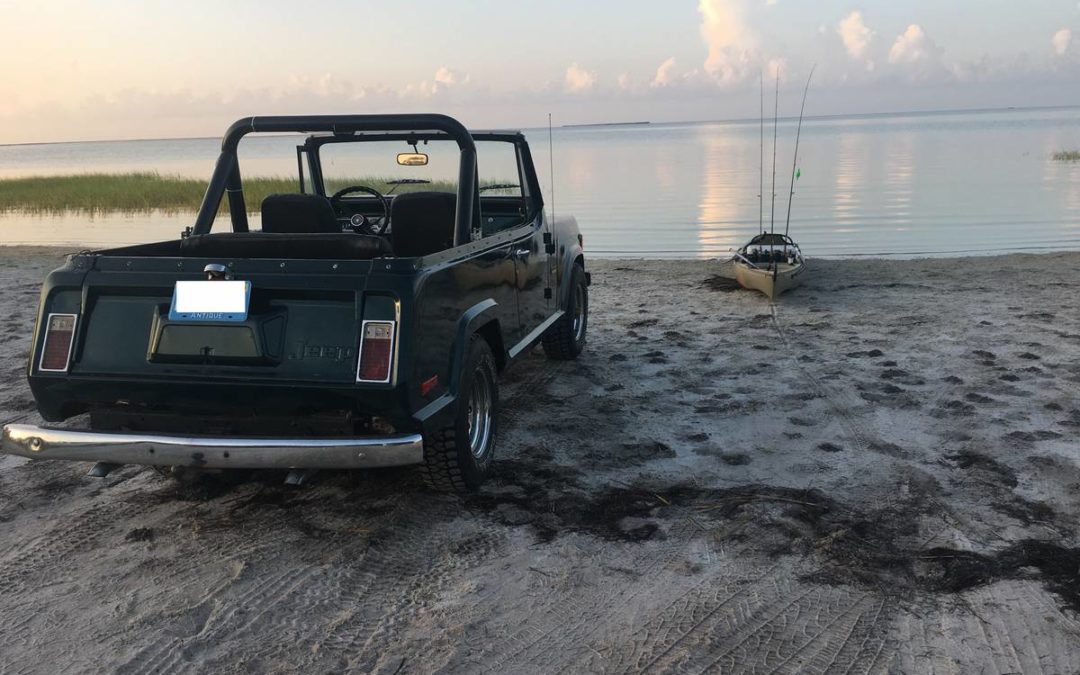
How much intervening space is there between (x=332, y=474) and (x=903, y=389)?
13.7 ft

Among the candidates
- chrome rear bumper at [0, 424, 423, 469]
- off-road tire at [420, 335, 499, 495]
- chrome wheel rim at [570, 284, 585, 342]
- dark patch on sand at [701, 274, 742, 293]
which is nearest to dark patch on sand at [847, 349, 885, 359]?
chrome wheel rim at [570, 284, 585, 342]

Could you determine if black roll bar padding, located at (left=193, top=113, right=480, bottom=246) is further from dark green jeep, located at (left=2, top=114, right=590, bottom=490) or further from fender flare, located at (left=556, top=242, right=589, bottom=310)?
fender flare, located at (left=556, top=242, right=589, bottom=310)

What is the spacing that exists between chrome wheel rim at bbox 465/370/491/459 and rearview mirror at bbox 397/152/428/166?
2.02 meters

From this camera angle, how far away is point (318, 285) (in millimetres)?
3570

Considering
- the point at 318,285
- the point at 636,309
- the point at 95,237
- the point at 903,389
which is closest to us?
the point at 318,285

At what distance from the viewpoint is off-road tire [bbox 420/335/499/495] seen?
4.02 meters

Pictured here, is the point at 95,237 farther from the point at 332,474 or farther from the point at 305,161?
the point at 332,474

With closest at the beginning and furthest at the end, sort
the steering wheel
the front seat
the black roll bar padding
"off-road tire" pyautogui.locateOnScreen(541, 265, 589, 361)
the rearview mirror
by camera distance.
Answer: the black roll bar padding, the front seat, the rearview mirror, the steering wheel, "off-road tire" pyautogui.locateOnScreen(541, 265, 589, 361)

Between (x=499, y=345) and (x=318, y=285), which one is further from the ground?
(x=318, y=285)

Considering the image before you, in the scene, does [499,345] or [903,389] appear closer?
[499,345]

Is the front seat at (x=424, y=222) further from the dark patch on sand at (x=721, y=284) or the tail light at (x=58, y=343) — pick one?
the dark patch on sand at (x=721, y=284)

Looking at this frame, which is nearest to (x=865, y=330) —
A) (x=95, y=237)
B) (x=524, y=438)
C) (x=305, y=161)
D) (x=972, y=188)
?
(x=524, y=438)

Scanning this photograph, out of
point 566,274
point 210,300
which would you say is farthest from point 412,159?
point 210,300

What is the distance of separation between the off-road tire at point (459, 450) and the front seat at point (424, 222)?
0.85 metres
